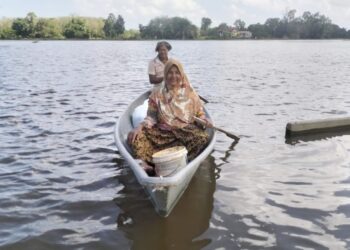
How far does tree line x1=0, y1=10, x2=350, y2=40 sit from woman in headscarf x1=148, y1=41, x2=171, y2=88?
5414 inches

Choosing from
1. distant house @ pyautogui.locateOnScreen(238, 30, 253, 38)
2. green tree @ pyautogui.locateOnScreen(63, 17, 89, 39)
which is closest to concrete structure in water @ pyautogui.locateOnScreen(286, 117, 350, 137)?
green tree @ pyautogui.locateOnScreen(63, 17, 89, 39)

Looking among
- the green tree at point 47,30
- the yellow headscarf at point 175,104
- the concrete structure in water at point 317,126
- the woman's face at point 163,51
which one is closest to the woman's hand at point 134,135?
the yellow headscarf at point 175,104

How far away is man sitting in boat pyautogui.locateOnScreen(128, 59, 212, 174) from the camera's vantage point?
6.71m

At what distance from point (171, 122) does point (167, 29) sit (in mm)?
158583

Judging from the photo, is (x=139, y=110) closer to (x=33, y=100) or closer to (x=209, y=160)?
(x=209, y=160)

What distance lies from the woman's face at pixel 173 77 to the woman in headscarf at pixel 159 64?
10.4 feet

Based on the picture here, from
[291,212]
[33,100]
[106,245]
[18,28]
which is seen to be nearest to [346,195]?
[291,212]

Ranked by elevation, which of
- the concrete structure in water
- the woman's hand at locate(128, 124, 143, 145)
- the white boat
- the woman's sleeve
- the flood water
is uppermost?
the woman's sleeve

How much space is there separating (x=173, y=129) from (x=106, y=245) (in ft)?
7.24

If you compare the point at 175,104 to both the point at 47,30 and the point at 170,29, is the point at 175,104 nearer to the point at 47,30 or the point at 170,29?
the point at 47,30

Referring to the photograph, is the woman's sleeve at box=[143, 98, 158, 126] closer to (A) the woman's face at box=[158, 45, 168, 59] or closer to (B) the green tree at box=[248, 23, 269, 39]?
(A) the woman's face at box=[158, 45, 168, 59]

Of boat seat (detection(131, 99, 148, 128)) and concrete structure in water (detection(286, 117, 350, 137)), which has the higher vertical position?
boat seat (detection(131, 99, 148, 128))

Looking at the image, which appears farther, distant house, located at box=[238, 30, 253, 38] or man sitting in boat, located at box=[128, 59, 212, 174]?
distant house, located at box=[238, 30, 253, 38]

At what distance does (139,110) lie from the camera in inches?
355
